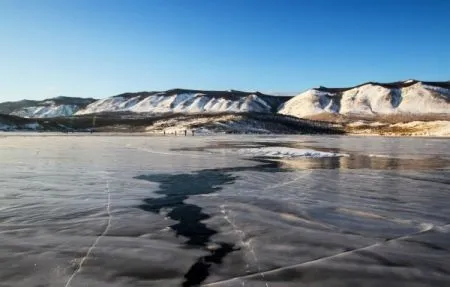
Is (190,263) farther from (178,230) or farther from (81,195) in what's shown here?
(81,195)

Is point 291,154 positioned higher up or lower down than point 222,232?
lower down

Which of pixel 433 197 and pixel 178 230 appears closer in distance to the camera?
pixel 178 230

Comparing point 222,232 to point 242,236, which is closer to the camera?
point 242,236

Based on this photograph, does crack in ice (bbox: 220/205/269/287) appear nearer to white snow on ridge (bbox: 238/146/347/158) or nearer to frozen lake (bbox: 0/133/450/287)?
frozen lake (bbox: 0/133/450/287)

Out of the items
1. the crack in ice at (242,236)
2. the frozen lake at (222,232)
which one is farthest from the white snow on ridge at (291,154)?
the crack in ice at (242,236)

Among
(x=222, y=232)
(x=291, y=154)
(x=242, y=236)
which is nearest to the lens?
(x=242, y=236)

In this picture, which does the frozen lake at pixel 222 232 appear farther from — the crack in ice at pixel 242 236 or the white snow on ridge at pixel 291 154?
the white snow on ridge at pixel 291 154

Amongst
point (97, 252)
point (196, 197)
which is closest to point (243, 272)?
point (97, 252)

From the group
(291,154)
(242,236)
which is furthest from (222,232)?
(291,154)

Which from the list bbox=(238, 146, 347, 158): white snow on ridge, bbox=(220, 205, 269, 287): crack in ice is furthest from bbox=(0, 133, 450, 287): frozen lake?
bbox=(238, 146, 347, 158): white snow on ridge

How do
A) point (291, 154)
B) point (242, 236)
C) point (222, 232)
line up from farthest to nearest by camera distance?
1. point (291, 154)
2. point (222, 232)
3. point (242, 236)

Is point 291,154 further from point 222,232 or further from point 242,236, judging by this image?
point 242,236
